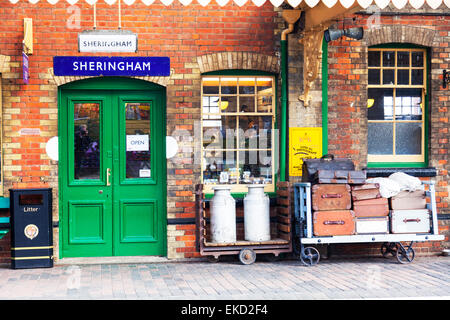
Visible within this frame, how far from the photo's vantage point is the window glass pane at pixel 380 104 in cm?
998

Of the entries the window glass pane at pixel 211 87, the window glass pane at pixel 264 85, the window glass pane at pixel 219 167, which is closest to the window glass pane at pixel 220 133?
the window glass pane at pixel 219 167

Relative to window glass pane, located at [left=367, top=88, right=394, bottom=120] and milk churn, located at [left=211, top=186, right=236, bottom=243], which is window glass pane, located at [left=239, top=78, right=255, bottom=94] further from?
window glass pane, located at [left=367, top=88, right=394, bottom=120]

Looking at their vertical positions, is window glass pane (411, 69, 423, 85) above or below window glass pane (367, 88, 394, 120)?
above

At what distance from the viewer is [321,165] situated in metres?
9.02

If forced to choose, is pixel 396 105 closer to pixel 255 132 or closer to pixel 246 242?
pixel 255 132

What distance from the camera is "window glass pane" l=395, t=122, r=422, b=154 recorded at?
1007 cm

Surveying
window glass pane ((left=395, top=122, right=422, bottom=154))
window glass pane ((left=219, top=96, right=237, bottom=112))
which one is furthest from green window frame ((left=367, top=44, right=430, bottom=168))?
window glass pane ((left=219, top=96, right=237, bottom=112))

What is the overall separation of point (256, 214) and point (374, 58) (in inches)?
130

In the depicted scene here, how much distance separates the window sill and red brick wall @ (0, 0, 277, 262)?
2494 millimetres

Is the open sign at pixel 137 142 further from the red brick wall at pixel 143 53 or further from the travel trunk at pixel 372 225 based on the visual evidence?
the travel trunk at pixel 372 225

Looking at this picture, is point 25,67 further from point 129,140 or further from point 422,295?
point 422,295

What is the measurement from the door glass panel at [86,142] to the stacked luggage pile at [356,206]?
3.24 meters

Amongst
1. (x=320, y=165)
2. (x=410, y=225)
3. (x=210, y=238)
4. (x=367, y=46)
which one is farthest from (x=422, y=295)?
(x=367, y=46)

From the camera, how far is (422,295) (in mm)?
6996
